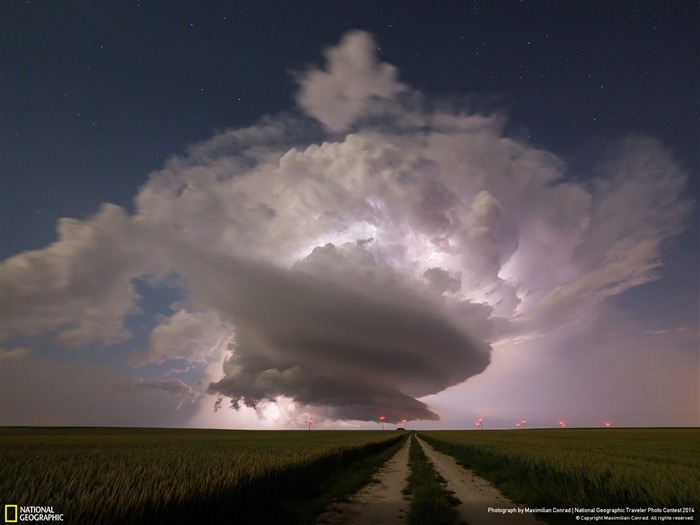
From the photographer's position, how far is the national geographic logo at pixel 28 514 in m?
5.62

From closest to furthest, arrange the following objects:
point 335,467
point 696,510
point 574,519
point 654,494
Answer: point 696,510 < point 654,494 < point 574,519 < point 335,467

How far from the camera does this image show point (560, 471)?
51.7ft

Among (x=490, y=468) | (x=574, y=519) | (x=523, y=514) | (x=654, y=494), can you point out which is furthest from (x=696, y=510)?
(x=490, y=468)

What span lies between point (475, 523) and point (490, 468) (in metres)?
16.6

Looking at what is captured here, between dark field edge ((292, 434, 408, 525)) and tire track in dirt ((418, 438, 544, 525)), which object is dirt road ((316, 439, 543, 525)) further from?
dark field edge ((292, 434, 408, 525))

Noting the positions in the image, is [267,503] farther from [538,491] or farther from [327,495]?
[538,491]

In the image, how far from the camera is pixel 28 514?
5.86 meters

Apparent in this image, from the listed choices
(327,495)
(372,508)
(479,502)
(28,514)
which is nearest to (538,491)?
(479,502)

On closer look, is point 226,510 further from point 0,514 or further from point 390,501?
point 390,501

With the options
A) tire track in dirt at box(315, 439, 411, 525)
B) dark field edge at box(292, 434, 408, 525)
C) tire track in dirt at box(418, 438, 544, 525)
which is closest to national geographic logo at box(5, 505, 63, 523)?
dark field edge at box(292, 434, 408, 525)

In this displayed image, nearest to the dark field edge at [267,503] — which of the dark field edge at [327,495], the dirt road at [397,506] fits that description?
the dark field edge at [327,495]

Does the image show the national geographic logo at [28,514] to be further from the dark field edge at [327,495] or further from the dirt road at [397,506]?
the dirt road at [397,506]

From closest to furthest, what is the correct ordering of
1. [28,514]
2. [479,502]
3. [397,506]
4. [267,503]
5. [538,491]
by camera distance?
[28,514]
[267,503]
[397,506]
[479,502]
[538,491]

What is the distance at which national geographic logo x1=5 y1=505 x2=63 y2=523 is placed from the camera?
18.4ft
